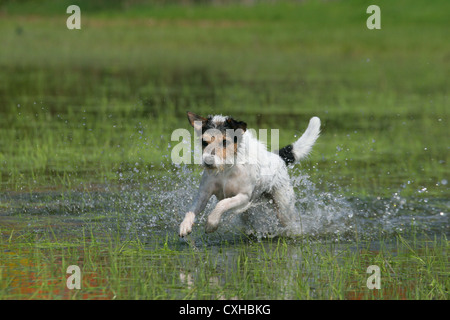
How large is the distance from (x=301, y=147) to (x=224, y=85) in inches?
571

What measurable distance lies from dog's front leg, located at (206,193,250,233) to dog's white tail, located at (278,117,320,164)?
1.09m

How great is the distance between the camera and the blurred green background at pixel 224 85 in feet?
43.5

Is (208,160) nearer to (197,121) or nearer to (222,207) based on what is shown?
(197,121)

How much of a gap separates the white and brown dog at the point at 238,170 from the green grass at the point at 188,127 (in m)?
0.42

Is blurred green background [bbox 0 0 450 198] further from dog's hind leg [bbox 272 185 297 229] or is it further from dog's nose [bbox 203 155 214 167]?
dog's nose [bbox 203 155 214 167]

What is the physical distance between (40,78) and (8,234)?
631 inches

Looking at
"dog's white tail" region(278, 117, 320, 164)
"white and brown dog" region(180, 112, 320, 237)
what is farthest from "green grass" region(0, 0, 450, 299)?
"dog's white tail" region(278, 117, 320, 164)

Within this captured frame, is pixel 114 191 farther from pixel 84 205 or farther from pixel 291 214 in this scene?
pixel 291 214

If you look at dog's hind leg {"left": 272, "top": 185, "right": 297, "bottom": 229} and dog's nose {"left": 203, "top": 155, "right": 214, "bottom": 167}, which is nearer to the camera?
dog's nose {"left": 203, "top": 155, "right": 214, "bottom": 167}

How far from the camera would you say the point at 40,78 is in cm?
2441

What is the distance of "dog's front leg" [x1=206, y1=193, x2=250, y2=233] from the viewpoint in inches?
338
